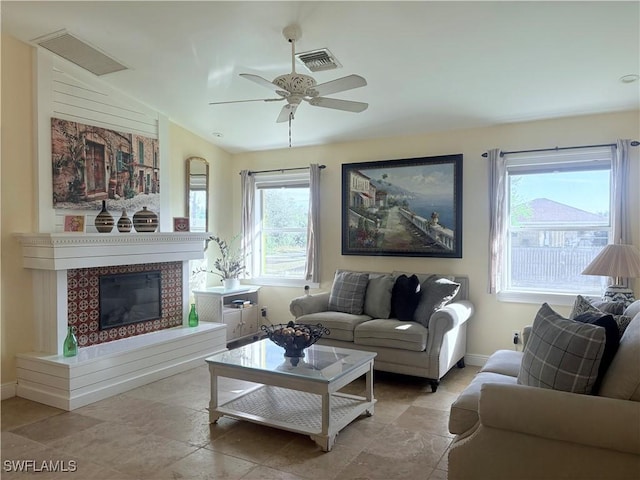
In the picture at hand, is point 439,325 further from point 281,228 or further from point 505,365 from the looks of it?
point 281,228

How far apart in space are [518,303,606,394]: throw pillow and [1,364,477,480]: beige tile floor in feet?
2.86

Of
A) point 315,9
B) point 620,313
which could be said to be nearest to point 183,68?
point 315,9

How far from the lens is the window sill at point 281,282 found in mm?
5807

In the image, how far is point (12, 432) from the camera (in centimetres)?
315

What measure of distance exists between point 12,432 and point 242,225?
140 inches

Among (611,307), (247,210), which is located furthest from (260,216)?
(611,307)

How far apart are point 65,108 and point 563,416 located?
4430mm

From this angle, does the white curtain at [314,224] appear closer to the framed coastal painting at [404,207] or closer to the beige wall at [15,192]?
the framed coastal painting at [404,207]

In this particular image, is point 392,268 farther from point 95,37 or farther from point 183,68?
point 95,37

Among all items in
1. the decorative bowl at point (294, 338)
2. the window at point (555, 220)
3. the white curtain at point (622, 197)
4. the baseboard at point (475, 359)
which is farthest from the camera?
the baseboard at point (475, 359)

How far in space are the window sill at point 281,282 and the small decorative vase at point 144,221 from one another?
6.28 ft

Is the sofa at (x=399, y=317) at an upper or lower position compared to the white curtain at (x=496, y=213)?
lower

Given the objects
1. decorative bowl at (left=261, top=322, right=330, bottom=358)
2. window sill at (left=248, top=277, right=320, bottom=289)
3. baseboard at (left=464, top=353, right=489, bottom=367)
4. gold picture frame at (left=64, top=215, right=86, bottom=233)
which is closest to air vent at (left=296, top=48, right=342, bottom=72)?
decorative bowl at (left=261, top=322, right=330, bottom=358)
